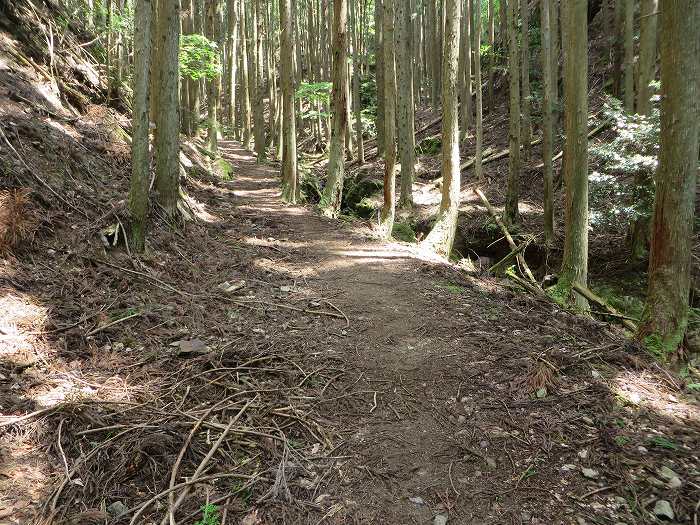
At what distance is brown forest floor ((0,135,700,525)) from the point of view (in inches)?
107

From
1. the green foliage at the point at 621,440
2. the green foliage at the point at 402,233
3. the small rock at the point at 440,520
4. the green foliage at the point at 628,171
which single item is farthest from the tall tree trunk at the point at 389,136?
the small rock at the point at 440,520

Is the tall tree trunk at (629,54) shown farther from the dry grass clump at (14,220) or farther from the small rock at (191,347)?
the dry grass clump at (14,220)

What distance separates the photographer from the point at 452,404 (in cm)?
373

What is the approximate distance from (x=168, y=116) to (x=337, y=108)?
16.7 ft

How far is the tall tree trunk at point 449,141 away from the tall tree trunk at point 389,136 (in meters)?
1.41

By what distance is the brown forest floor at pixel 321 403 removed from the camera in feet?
8.95

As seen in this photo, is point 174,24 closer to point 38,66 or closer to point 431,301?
point 38,66

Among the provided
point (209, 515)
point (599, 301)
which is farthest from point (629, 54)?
point (209, 515)

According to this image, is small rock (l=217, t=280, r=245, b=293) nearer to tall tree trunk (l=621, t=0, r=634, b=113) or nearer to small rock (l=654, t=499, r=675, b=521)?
small rock (l=654, t=499, r=675, b=521)

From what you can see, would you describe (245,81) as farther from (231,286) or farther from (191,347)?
(191,347)

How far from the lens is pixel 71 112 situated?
812cm

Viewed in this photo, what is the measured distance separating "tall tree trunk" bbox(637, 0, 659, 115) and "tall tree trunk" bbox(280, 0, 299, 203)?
8.44m

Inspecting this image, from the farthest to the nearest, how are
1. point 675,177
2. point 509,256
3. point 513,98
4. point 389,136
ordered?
1. point 513,98
2. point 389,136
3. point 509,256
4. point 675,177

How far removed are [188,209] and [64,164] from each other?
2401 millimetres
